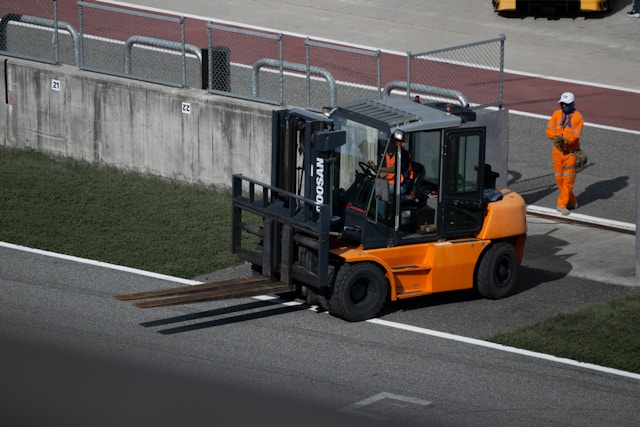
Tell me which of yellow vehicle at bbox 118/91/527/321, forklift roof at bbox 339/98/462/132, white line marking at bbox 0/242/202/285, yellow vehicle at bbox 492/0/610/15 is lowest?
white line marking at bbox 0/242/202/285

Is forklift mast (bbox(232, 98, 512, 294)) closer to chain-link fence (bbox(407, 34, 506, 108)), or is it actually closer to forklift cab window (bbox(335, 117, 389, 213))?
forklift cab window (bbox(335, 117, 389, 213))

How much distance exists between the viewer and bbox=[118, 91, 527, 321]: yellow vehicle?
29.6 ft

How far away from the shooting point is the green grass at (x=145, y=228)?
8.89m

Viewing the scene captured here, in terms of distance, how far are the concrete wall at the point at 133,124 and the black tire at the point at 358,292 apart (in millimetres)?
4657

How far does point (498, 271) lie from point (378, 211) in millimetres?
1630

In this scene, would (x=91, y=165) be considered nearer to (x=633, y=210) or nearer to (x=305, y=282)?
(x=305, y=282)

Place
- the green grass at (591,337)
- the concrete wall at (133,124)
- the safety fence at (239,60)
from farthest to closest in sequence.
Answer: the safety fence at (239,60), the concrete wall at (133,124), the green grass at (591,337)

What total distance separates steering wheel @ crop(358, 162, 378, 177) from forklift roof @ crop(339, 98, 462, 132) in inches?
18.0

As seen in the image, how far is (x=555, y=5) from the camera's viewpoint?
2198 centimetres

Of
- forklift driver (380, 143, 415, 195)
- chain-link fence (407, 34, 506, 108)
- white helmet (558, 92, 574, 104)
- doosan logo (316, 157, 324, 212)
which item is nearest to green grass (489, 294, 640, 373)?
forklift driver (380, 143, 415, 195)

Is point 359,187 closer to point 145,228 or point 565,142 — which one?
point 145,228

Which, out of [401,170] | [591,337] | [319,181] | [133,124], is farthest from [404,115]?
[133,124]

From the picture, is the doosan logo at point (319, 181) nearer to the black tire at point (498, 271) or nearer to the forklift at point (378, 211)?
the forklift at point (378, 211)

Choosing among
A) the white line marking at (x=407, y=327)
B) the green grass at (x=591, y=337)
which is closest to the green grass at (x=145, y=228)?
the green grass at (x=591, y=337)
